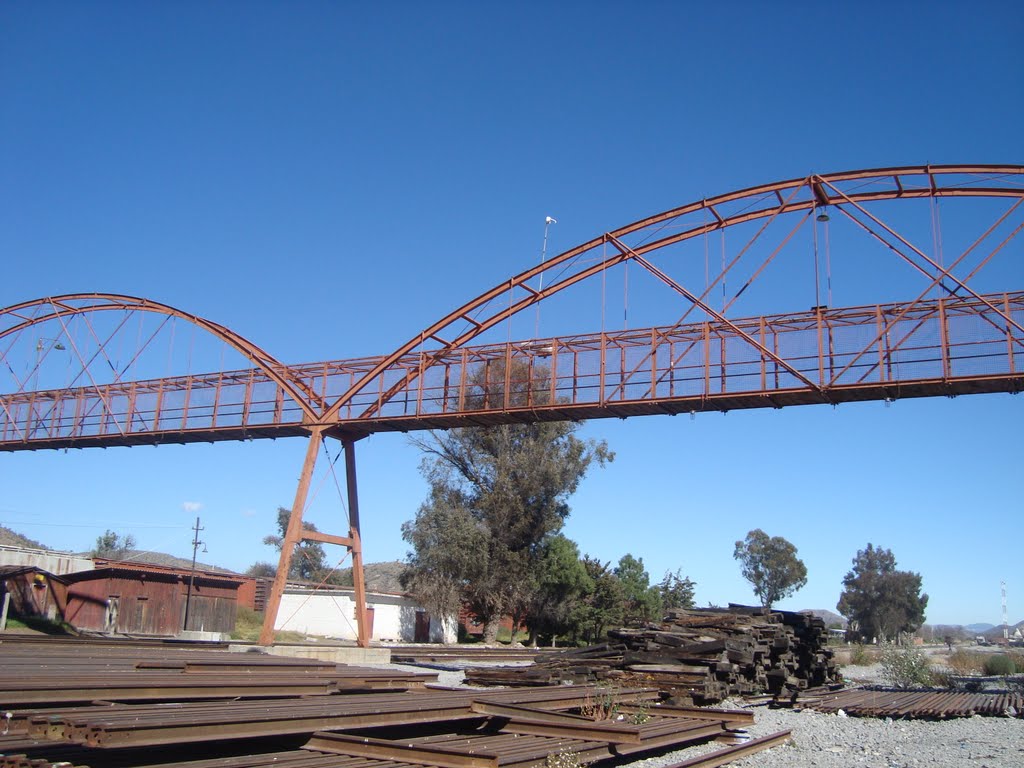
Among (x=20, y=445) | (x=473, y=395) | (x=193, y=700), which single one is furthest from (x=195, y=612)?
(x=193, y=700)

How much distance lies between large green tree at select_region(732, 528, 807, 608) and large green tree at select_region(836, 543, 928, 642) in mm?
8162

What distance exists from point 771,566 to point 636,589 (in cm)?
5051

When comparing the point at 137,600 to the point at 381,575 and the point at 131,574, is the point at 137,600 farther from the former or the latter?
the point at 381,575

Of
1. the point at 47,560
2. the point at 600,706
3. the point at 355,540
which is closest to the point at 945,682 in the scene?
the point at 600,706

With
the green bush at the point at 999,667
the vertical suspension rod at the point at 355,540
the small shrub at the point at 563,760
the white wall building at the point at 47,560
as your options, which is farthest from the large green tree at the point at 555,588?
the small shrub at the point at 563,760

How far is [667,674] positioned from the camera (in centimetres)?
1822

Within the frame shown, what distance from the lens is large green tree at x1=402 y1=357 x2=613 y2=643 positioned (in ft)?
156

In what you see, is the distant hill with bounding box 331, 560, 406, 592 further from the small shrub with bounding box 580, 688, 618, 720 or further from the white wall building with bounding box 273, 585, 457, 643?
the small shrub with bounding box 580, 688, 618, 720

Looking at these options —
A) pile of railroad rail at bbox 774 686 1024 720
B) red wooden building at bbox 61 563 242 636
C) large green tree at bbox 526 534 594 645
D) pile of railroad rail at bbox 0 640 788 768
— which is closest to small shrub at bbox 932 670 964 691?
pile of railroad rail at bbox 774 686 1024 720

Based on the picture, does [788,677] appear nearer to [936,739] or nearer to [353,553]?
[936,739]

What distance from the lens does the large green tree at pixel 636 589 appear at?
51.0 metres

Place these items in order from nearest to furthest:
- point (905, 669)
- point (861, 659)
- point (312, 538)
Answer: point (905, 669) < point (312, 538) < point (861, 659)

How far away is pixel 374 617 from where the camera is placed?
171 feet

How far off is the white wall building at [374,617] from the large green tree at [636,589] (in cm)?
1086
